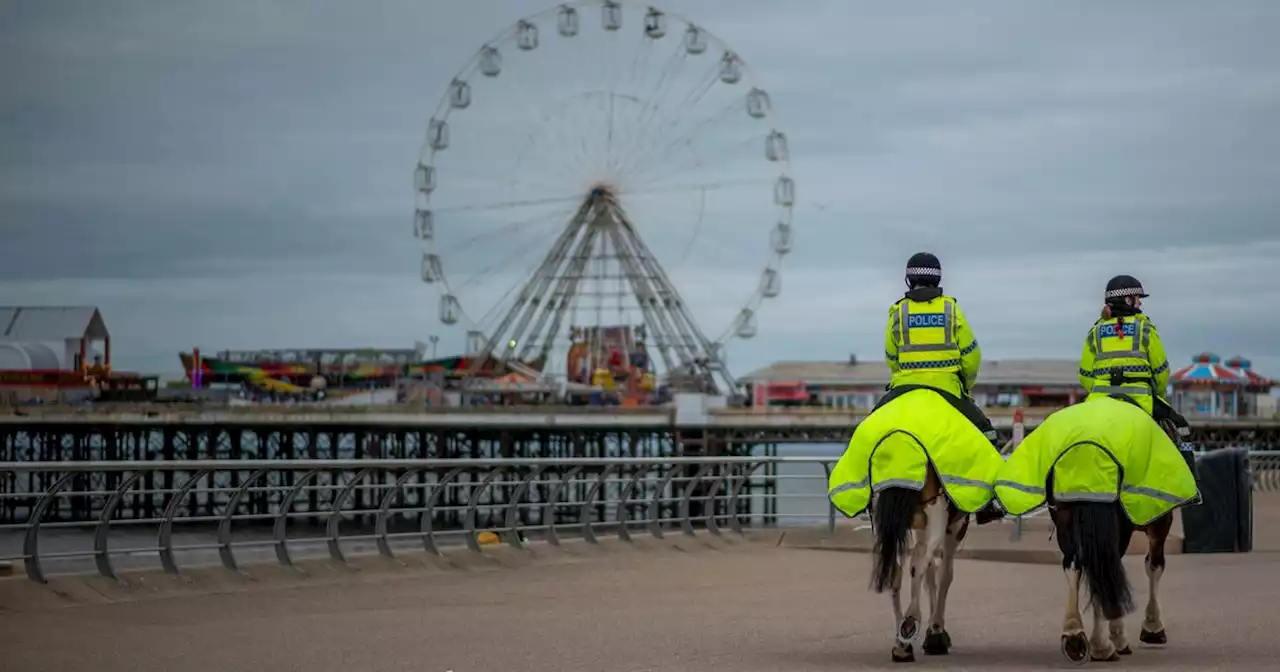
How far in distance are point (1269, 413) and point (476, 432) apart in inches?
2247

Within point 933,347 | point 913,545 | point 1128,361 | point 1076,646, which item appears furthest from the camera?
point 1128,361

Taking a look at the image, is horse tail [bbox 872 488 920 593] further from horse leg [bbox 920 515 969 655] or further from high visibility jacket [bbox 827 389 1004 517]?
horse leg [bbox 920 515 969 655]

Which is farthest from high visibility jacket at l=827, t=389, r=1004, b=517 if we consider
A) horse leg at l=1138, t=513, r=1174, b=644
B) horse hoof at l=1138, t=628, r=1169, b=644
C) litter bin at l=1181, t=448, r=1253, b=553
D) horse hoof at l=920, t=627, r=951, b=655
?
litter bin at l=1181, t=448, r=1253, b=553

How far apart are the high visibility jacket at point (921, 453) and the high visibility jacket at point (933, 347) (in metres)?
0.16

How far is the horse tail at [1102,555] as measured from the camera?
879cm

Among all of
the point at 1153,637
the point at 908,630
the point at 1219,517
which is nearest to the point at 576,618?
the point at 908,630

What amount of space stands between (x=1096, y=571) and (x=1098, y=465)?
489mm

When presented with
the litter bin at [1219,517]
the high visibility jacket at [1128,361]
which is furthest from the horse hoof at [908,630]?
the litter bin at [1219,517]

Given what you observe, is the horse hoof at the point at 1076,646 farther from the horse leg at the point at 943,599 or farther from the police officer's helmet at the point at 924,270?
the police officer's helmet at the point at 924,270

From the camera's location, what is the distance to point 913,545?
30.3 ft

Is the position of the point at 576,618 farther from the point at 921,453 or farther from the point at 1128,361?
the point at 1128,361

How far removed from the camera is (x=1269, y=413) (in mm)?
120750

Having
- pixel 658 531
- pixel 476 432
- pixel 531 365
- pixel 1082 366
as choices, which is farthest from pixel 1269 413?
pixel 1082 366

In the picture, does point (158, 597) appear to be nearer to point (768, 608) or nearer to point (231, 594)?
point (231, 594)
